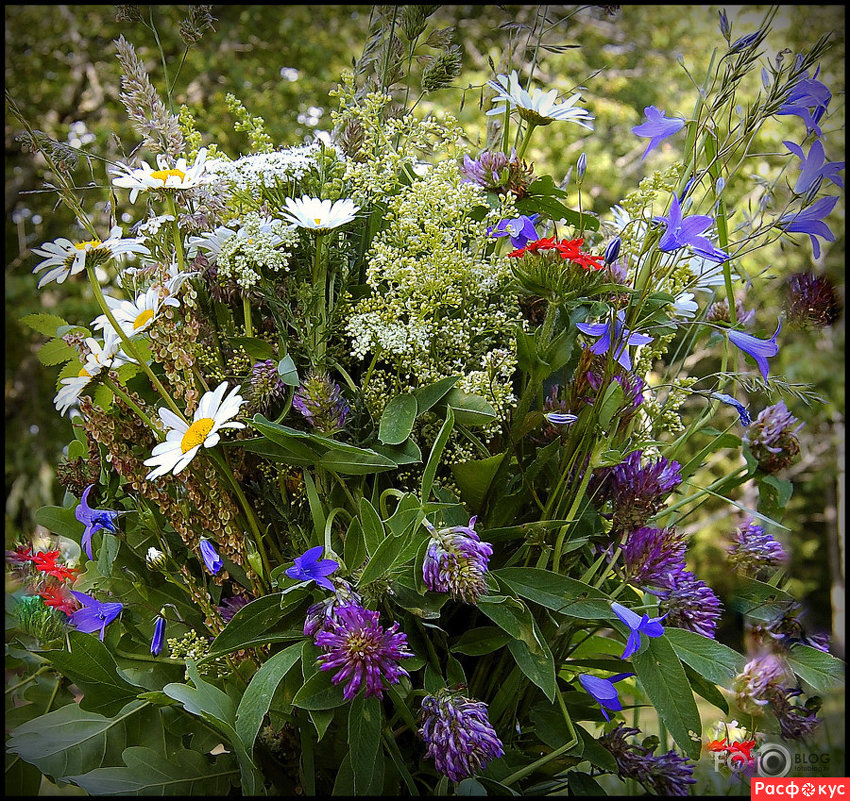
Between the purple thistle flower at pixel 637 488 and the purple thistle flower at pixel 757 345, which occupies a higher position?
the purple thistle flower at pixel 757 345

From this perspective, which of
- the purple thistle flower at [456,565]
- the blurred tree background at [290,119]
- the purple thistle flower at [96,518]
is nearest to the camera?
the purple thistle flower at [456,565]

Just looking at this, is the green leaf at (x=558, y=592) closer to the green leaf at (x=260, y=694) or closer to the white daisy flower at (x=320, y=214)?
the green leaf at (x=260, y=694)

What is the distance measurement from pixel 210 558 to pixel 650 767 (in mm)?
298

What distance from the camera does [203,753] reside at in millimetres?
507

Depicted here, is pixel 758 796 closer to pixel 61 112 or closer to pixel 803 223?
pixel 803 223

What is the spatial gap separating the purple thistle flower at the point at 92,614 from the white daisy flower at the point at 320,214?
277 mm

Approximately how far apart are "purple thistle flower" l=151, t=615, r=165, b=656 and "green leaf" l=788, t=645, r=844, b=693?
16.5 inches

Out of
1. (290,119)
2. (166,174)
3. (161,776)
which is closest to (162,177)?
(166,174)

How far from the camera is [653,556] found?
1.44 ft

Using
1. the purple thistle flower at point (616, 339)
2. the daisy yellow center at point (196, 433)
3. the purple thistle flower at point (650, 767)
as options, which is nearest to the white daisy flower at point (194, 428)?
the daisy yellow center at point (196, 433)

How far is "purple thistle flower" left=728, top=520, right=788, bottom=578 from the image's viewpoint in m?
0.52

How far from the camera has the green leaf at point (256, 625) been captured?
1.38ft

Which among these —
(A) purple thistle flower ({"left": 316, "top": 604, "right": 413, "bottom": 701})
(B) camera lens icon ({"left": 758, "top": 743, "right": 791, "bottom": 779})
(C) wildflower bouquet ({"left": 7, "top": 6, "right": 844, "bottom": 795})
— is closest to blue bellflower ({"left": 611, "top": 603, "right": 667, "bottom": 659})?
(C) wildflower bouquet ({"left": 7, "top": 6, "right": 844, "bottom": 795})

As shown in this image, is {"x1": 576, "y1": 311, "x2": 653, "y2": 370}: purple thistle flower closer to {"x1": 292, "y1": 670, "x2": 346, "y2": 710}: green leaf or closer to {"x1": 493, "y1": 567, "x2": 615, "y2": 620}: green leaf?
{"x1": 493, "y1": 567, "x2": 615, "y2": 620}: green leaf
